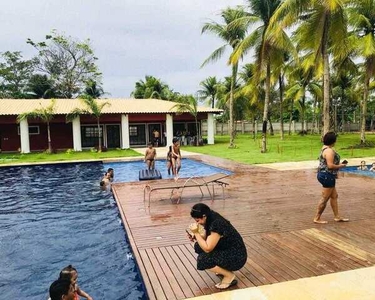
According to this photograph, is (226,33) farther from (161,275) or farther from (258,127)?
(258,127)

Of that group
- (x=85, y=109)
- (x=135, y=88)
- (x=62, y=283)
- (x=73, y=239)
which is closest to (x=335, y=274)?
(x=62, y=283)

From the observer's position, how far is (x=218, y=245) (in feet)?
13.4

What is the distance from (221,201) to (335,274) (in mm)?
4529

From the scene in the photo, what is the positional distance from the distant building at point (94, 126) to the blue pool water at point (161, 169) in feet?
30.6

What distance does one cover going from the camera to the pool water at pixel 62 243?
5199mm

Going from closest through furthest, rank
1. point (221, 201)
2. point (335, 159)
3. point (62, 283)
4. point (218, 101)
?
1. point (62, 283)
2. point (335, 159)
3. point (221, 201)
4. point (218, 101)

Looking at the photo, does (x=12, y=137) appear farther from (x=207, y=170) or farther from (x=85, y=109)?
(x=207, y=170)

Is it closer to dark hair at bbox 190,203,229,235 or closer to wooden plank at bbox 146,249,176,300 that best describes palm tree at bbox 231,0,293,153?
wooden plank at bbox 146,249,176,300

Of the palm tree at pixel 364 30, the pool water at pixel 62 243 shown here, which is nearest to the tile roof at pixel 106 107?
the palm tree at pixel 364 30

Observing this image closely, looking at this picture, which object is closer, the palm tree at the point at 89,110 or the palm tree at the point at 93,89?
the palm tree at the point at 89,110

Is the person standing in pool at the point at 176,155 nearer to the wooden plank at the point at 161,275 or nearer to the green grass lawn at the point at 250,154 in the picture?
the green grass lawn at the point at 250,154

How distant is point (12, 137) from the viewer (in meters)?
28.1

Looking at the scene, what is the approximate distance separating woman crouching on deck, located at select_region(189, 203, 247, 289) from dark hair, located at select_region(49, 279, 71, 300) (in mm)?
1383

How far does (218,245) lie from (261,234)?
7.08ft
